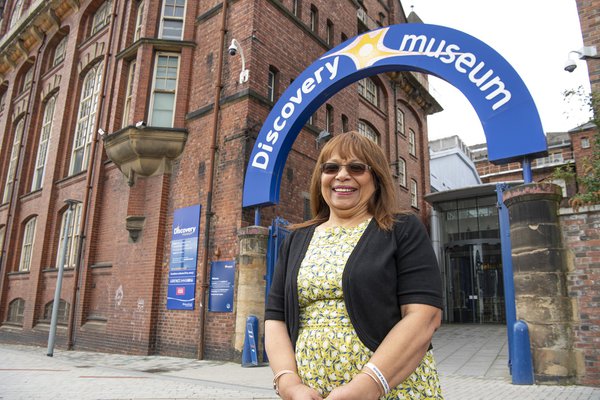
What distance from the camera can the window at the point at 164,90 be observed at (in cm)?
1255

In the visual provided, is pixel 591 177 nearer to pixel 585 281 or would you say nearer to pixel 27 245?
pixel 585 281

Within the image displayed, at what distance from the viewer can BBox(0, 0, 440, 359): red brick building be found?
1080 cm

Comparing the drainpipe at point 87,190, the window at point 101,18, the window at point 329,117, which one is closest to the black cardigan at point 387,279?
the window at point 329,117

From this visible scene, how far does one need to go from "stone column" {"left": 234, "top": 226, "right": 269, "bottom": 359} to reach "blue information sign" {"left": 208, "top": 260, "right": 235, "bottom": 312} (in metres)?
0.31

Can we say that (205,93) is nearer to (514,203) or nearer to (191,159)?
(191,159)

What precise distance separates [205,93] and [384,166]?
10495mm

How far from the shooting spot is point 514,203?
6.84 meters

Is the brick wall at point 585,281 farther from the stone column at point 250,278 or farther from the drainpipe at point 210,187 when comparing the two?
the drainpipe at point 210,187

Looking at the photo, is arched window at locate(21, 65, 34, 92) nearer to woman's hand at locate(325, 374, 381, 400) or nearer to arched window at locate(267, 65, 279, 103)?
arched window at locate(267, 65, 279, 103)

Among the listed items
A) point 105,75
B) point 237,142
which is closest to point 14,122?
point 105,75

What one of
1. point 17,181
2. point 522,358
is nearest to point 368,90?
point 522,358

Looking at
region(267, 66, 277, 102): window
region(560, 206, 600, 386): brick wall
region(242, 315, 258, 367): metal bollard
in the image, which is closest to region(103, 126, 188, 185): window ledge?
region(267, 66, 277, 102): window

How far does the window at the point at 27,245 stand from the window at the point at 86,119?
3.65 meters

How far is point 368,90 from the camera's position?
19.5 meters
